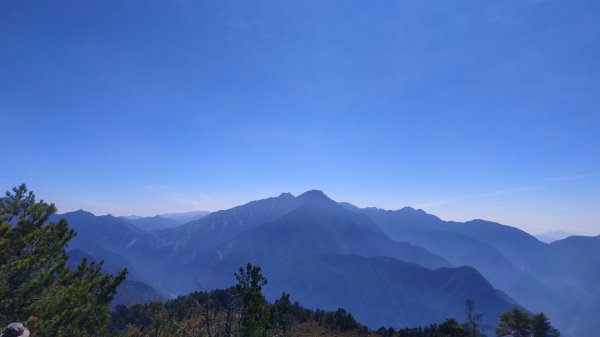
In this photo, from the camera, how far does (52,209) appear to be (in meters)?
24.5

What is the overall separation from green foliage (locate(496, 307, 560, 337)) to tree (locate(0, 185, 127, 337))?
5157 cm

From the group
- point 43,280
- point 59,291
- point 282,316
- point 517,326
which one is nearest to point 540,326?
point 517,326

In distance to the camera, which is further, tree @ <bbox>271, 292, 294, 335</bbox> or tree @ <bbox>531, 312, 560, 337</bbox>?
tree @ <bbox>531, 312, 560, 337</bbox>

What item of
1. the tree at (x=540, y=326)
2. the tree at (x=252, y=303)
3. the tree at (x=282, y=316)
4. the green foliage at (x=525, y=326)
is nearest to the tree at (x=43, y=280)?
the tree at (x=252, y=303)

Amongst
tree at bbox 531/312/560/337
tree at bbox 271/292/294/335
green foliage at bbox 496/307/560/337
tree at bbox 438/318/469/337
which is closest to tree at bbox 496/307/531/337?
green foliage at bbox 496/307/560/337

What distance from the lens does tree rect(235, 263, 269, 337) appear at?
19422 millimetres

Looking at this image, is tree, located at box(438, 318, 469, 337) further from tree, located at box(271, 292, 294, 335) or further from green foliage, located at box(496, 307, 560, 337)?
tree, located at box(271, 292, 294, 335)

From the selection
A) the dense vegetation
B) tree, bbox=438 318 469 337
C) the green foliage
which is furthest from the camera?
the green foliage

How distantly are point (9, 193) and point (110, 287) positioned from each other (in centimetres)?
891

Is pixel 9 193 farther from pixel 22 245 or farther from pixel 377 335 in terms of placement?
pixel 377 335

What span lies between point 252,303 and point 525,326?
159 ft

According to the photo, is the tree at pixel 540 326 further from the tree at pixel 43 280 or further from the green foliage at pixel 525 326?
the tree at pixel 43 280

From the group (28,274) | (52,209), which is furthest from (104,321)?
(52,209)

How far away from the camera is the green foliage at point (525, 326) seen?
162 ft
